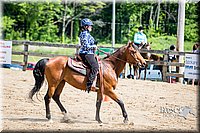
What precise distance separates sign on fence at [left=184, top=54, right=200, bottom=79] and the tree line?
23603mm

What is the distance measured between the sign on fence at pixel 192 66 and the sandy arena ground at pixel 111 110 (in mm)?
809

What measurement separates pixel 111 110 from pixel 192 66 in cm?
634

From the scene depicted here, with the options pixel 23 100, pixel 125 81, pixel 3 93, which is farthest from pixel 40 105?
pixel 125 81

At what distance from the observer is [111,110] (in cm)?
1041

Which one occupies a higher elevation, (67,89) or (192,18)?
(192,18)

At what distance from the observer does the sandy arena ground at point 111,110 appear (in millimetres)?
8406

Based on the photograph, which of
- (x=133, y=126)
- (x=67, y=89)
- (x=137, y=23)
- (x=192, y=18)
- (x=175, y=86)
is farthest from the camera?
(x=137, y=23)

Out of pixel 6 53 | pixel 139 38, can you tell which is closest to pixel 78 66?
pixel 139 38

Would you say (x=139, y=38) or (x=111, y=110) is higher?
(x=139, y=38)

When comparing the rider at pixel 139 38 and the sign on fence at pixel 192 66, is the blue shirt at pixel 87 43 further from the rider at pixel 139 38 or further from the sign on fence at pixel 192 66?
the rider at pixel 139 38

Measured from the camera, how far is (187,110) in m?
10.8

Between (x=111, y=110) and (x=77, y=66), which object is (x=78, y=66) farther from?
(x=111, y=110)

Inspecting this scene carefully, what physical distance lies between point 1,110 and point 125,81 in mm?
7027

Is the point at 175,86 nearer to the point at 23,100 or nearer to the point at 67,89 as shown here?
the point at 67,89
